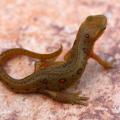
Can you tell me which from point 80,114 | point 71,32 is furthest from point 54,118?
point 71,32

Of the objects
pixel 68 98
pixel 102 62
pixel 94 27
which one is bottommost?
pixel 68 98

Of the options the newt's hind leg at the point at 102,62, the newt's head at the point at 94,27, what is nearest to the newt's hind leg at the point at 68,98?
the newt's hind leg at the point at 102,62

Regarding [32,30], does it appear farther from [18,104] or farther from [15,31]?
[18,104]

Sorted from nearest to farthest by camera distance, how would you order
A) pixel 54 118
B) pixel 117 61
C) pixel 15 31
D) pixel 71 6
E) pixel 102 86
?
pixel 54 118 < pixel 102 86 < pixel 117 61 < pixel 15 31 < pixel 71 6

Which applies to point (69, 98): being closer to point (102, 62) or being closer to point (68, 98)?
point (68, 98)

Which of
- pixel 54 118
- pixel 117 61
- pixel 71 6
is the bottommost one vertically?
pixel 54 118

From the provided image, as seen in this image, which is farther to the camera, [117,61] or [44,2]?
[44,2]

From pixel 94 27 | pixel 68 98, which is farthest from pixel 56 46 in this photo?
pixel 68 98

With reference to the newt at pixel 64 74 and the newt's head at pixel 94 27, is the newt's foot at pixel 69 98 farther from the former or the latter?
the newt's head at pixel 94 27
